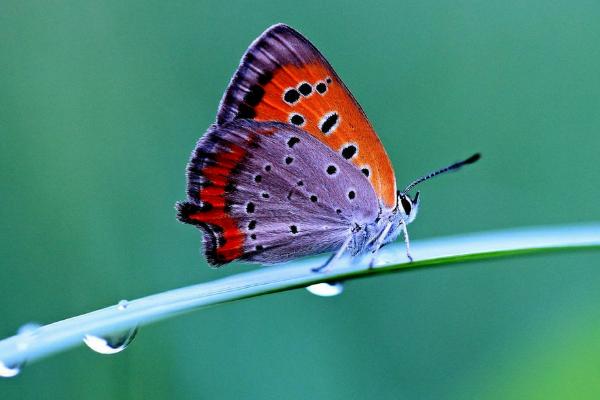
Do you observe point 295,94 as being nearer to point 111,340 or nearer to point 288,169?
point 288,169

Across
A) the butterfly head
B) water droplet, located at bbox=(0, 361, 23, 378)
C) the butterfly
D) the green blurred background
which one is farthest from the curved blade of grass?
the butterfly head

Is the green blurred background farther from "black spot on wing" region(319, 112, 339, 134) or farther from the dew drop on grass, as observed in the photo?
the dew drop on grass

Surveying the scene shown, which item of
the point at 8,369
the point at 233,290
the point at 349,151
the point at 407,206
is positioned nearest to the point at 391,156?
the point at 407,206

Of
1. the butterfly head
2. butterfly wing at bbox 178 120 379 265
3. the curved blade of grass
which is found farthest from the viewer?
the butterfly head

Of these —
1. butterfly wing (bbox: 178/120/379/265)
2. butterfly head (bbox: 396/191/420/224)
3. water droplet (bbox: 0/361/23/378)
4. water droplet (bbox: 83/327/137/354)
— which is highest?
butterfly head (bbox: 396/191/420/224)

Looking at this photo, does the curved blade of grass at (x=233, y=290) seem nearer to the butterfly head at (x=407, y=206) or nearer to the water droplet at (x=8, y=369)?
the water droplet at (x=8, y=369)

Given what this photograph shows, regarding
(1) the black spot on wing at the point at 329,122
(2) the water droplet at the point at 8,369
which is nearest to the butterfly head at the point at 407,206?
(1) the black spot on wing at the point at 329,122
